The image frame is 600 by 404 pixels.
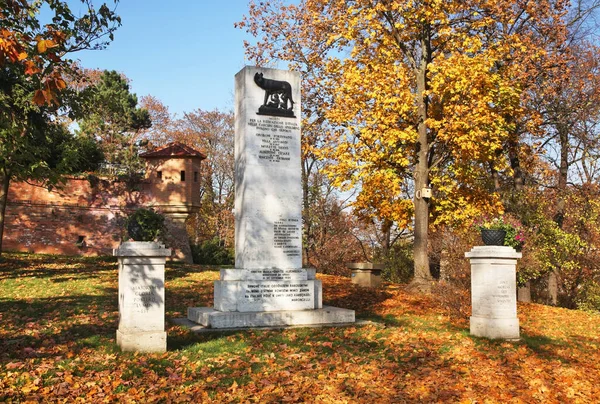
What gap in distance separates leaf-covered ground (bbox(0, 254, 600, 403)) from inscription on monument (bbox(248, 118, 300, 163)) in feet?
12.1

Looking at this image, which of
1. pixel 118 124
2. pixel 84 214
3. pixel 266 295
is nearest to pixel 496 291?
pixel 266 295

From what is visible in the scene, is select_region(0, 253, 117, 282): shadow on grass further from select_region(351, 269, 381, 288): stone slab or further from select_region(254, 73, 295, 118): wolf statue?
select_region(254, 73, 295, 118): wolf statue

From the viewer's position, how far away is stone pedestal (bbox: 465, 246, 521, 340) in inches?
397

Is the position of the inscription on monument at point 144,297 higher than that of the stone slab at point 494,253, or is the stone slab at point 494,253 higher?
the stone slab at point 494,253

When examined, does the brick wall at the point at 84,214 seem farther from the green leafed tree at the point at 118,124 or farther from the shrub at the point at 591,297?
the shrub at the point at 591,297

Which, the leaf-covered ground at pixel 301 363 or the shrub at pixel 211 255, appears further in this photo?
the shrub at pixel 211 255

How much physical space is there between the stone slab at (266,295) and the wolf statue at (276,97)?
3628 mm

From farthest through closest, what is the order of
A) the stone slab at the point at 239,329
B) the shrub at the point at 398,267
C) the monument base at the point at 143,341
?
the shrub at the point at 398,267 < the stone slab at the point at 239,329 < the monument base at the point at 143,341

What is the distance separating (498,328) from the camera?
1007cm

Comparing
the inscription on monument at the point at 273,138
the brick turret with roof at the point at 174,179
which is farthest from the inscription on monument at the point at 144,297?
the brick turret with roof at the point at 174,179

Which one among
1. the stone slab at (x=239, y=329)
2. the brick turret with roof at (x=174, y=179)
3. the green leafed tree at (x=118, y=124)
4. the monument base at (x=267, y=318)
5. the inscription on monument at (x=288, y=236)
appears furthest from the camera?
the green leafed tree at (x=118, y=124)

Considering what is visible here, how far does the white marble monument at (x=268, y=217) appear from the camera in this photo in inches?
445

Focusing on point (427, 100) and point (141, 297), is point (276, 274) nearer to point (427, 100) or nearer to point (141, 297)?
point (141, 297)

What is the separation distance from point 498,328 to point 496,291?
26.3 inches
